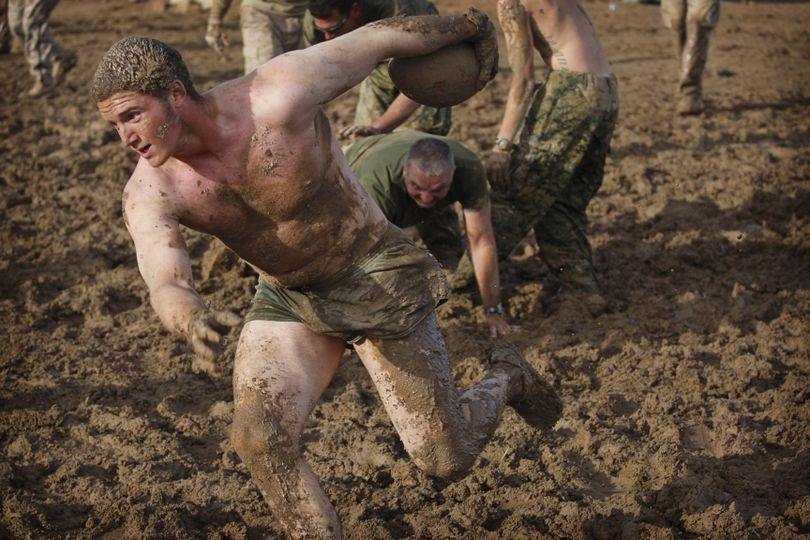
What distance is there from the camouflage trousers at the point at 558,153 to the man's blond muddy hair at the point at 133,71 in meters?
3.08

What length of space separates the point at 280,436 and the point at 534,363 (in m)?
2.27

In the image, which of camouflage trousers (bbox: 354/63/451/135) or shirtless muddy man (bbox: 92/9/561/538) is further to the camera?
camouflage trousers (bbox: 354/63/451/135)

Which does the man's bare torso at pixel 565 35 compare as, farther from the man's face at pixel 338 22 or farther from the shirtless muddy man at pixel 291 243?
the shirtless muddy man at pixel 291 243

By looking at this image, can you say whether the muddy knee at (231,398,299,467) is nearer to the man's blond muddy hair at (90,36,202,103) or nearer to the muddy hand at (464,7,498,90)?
the man's blond muddy hair at (90,36,202,103)

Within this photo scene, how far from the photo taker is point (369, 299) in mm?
3797

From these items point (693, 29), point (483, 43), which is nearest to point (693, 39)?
point (693, 29)

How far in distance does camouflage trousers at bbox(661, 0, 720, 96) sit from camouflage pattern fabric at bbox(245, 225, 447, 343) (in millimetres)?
6260

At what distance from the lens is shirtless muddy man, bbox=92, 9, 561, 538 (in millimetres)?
3281

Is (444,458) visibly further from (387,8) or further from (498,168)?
(387,8)

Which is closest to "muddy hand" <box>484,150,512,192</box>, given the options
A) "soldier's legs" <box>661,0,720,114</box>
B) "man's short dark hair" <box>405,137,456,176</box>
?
"man's short dark hair" <box>405,137,456,176</box>

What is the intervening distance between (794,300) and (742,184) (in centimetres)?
180

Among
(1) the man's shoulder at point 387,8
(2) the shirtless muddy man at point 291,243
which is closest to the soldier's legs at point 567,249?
(1) the man's shoulder at point 387,8

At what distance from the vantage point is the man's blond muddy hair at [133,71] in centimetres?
321

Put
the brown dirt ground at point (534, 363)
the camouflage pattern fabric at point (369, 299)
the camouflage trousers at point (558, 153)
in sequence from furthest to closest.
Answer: the camouflage trousers at point (558, 153), the brown dirt ground at point (534, 363), the camouflage pattern fabric at point (369, 299)
